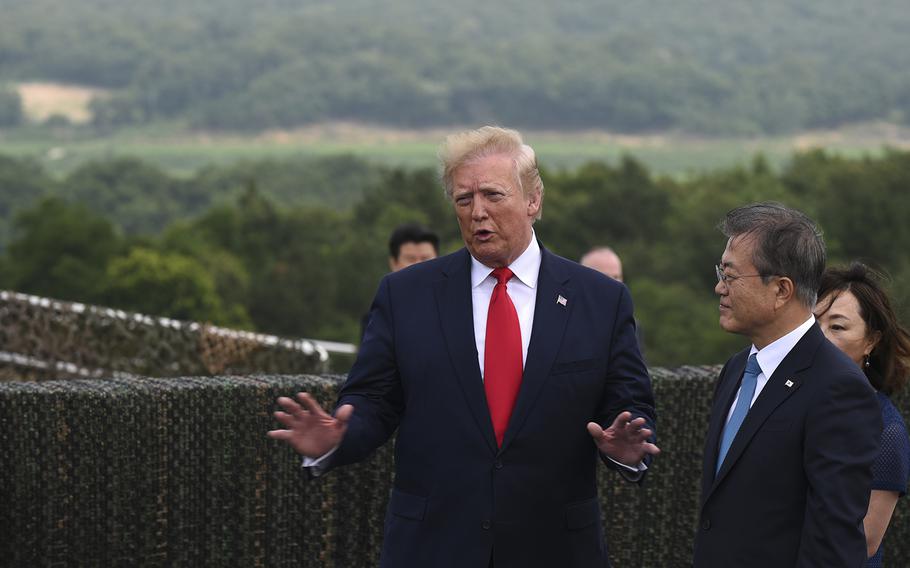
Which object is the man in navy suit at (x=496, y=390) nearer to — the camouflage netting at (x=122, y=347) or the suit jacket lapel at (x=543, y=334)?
the suit jacket lapel at (x=543, y=334)

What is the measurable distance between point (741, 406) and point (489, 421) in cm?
Answer: 80

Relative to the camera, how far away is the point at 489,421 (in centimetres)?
433

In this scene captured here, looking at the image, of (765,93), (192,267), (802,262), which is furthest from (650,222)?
(765,93)

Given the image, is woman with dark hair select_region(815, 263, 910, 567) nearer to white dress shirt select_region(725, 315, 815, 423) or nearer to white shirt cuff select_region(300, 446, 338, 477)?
white dress shirt select_region(725, 315, 815, 423)

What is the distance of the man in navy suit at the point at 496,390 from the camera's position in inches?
171

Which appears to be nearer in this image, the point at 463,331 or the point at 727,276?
the point at 727,276

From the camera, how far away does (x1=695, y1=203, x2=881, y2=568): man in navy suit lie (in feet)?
12.8

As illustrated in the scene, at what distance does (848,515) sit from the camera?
3842 millimetres

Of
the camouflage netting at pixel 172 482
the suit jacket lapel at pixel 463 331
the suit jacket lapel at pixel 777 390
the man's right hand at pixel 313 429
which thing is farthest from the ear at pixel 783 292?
the camouflage netting at pixel 172 482

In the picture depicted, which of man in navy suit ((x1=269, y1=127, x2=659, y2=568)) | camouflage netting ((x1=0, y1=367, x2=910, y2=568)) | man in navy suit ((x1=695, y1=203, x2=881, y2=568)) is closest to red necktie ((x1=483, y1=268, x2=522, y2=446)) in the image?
man in navy suit ((x1=269, y1=127, x2=659, y2=568))

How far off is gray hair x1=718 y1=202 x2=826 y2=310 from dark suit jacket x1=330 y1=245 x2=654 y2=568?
541 mm

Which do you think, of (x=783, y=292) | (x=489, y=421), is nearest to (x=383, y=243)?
(x=489, y=421)

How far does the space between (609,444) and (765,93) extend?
17652 centimetres

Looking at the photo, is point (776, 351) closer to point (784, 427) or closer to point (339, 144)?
point (784, 427)
